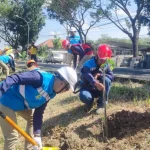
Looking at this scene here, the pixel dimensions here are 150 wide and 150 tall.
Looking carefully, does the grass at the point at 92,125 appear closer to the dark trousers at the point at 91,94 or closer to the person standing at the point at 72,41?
the dark trousers at the point at 91,94

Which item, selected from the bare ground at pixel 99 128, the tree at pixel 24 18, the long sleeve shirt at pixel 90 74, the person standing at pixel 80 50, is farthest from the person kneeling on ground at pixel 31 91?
the tree at pixel 24 18

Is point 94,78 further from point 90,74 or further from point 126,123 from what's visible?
point 126,123

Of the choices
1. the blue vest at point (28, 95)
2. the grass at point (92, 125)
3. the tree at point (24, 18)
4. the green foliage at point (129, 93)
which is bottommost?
the grass at point (92, 125)

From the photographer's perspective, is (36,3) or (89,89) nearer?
(89,89)

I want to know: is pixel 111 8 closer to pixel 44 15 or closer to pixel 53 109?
pixel 44 15

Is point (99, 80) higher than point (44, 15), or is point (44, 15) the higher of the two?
point (44, 15)

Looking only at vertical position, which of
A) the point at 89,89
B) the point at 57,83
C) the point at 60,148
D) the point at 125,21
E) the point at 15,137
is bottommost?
the point at 60,148

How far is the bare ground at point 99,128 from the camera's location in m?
4.19

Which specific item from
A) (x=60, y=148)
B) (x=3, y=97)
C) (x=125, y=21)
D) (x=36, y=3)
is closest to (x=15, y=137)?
(x=3, y=97)

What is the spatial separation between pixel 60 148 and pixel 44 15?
36935 millimetres

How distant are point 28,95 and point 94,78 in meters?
1.81

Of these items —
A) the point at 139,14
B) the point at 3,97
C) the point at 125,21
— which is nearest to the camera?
the point at 3,97

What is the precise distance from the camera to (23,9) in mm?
39344

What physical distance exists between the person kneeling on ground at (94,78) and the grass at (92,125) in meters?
0.31
